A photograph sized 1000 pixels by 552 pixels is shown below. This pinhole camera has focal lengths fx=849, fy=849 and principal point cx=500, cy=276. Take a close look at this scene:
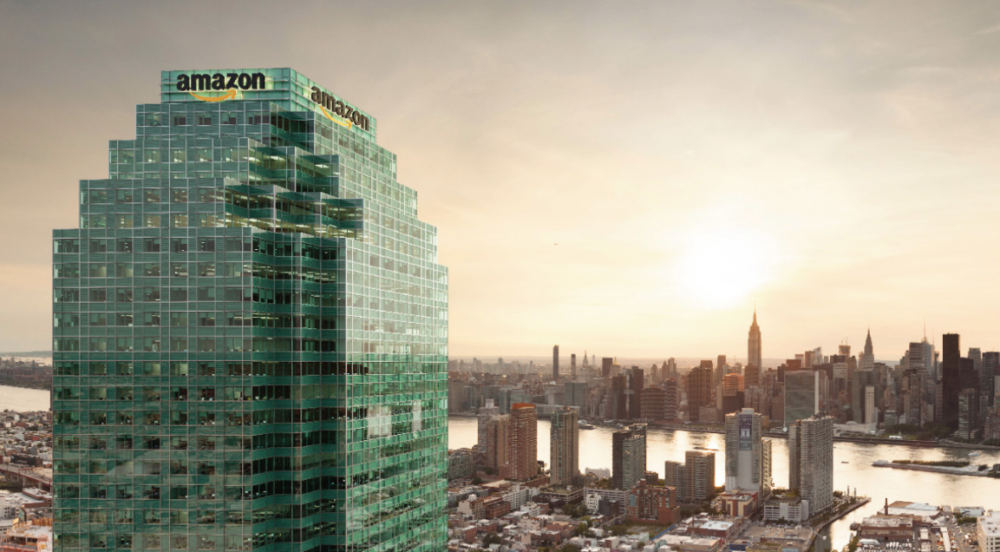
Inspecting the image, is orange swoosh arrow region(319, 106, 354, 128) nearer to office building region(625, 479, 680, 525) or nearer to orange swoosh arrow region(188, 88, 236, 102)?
orange swoosh arrow region(188, 88, 236, 102)

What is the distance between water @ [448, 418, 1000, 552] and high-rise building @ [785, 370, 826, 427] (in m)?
15.1

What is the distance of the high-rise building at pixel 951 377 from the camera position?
6781 inches

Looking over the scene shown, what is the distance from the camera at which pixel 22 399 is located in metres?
92.1

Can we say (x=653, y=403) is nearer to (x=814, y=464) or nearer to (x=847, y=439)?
(x=847, y=439)

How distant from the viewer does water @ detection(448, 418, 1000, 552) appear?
107 m

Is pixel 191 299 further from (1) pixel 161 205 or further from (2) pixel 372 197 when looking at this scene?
(2) pixel 372 197

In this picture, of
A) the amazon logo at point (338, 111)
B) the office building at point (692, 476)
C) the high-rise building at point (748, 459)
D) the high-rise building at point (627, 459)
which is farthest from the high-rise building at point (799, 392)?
the amazon logo at point (338, 111)

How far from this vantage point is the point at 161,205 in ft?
76.1

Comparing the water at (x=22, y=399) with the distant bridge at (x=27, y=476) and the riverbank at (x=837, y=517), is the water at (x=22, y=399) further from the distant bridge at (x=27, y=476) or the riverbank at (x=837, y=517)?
the riverbank at (x=837, y=517)

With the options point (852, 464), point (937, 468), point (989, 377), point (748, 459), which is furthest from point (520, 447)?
point (989, 377)

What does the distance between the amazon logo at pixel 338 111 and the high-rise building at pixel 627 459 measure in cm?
8876

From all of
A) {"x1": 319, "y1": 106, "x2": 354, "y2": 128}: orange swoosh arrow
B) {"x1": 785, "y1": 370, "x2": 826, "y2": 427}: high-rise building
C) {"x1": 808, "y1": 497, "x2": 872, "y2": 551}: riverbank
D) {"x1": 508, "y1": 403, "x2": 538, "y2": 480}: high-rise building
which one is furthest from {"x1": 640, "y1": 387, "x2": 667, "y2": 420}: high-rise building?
{"x1": 319, "y1": 106, "x2": 354, "y2": 128}: orange swoosh arrow

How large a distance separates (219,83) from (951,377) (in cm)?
18365

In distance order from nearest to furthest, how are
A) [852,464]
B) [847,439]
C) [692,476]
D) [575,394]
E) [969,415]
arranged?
[692,476] → [852,464] → [969,415] → [847,439] → [575,394]
